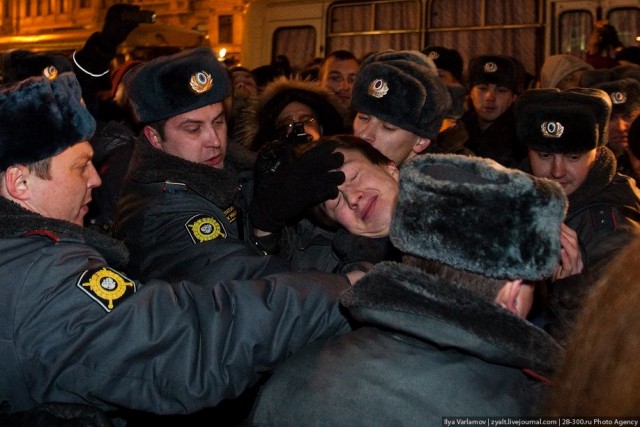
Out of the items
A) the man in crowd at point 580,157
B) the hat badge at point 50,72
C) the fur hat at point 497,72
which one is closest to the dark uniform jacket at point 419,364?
the man in crowd at point 580,157

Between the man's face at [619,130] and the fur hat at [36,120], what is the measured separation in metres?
3.68

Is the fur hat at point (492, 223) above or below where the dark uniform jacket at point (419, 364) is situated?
above

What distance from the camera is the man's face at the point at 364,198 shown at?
9.36 feet

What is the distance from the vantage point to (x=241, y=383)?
2020 millimetres

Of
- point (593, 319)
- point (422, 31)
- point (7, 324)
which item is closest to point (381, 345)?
point (593, 319)

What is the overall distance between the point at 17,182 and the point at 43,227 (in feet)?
0.79

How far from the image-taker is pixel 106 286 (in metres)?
2.00

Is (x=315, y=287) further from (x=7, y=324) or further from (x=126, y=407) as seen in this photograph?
(x=7, y=324)

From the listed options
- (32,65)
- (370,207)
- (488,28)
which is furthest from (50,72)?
(488,28)

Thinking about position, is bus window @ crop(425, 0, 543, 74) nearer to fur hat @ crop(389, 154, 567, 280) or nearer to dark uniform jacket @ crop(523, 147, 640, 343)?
dark uniform jacket @ crop(523, 147, 640, 343)

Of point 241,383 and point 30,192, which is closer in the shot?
point 241,383

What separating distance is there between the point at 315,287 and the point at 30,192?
93cm

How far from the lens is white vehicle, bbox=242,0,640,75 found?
7.71 metres

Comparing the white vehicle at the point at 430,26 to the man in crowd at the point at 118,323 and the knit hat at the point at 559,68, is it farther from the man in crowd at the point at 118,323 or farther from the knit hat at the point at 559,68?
the man in crowd at the point at 118,323
